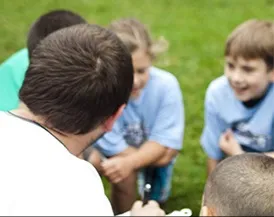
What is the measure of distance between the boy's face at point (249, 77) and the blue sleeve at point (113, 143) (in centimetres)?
61

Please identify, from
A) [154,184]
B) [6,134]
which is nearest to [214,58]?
[154,184]

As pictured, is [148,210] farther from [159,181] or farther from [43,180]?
[159,181]

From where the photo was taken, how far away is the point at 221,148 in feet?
9.88

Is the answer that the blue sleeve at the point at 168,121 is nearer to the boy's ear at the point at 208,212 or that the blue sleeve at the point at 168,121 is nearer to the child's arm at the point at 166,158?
the child's arm at the point at 166,158

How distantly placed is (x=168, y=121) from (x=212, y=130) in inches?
9.2

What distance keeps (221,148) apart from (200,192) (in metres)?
0.70

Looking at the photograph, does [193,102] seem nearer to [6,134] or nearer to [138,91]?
[138,91]

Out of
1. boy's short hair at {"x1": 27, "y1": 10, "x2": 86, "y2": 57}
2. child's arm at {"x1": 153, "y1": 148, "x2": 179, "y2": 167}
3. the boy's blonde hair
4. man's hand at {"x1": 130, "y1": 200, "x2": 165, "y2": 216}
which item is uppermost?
boy's short hair at {"x1": 27, "y1": 10, "x2": 86, "y2": 57}

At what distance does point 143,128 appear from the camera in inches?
124

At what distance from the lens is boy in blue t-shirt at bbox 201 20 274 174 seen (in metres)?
2.87

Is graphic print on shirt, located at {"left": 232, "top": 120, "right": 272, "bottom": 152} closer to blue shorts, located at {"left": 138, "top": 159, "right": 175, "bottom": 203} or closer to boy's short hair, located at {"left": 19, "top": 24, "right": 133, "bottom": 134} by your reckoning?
blue shorts, located at {"left": 138, "top": 159, "right": 175, "bottom": 203}

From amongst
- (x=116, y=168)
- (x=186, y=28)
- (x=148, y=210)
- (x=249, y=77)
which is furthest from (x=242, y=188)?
(x=186, y=28)

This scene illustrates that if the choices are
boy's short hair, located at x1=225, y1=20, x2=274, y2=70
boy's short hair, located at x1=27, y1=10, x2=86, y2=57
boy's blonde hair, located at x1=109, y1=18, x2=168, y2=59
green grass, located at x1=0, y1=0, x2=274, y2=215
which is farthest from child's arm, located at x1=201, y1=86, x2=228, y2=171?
boy's short hair, located at x1=27, y1=10, x2=86, y2=57

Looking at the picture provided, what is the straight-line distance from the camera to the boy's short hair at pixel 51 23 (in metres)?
2.79
